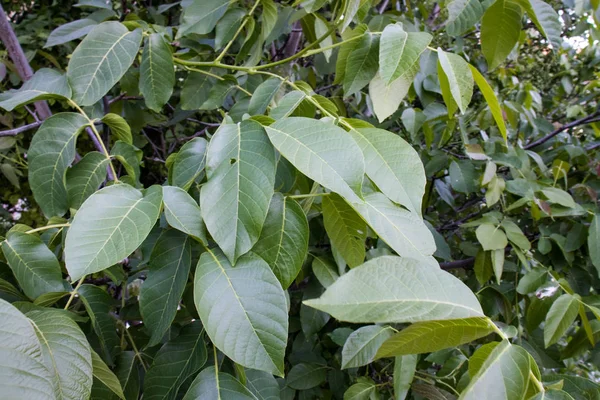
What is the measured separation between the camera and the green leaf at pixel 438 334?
36 centimetres

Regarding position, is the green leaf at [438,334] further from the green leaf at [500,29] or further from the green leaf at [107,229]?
the green leaf at [500,29]

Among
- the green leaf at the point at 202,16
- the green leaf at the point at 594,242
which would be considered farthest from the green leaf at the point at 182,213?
the green leaf at the point at 594,242

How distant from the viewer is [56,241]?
680 millimetres

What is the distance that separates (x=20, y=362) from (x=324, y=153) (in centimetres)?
33

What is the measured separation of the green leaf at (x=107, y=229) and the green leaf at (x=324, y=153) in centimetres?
16

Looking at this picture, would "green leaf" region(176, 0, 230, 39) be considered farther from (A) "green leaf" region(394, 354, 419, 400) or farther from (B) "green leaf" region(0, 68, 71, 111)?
(A) "green leaf" region(394, 354, 419, 400)

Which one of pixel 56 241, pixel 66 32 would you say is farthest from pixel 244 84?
pixel 56 241

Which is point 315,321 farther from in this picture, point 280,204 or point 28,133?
point 28,133

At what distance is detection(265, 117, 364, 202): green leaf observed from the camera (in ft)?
1.51

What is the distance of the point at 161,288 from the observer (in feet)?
1.73

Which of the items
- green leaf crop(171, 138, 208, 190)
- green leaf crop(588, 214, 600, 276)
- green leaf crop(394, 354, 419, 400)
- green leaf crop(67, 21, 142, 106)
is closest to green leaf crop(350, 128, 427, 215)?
green leaf crop(171, 138, 208, 190)

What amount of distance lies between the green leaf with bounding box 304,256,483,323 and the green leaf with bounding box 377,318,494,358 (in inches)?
0.5

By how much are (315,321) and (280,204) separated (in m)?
0.56

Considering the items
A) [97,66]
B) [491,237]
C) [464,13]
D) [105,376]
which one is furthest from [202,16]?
[491,237]
